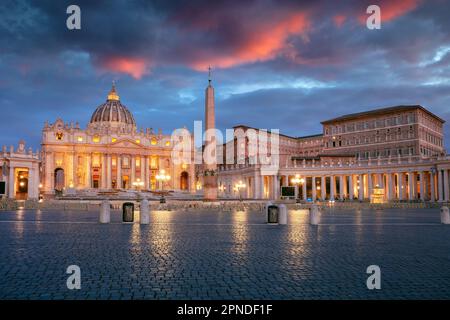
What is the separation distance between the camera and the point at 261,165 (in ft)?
258

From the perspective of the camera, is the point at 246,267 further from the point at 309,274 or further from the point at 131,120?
the point at 131,120

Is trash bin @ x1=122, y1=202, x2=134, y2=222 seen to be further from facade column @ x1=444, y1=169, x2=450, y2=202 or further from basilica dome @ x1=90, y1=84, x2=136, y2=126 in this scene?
basilica dome @ x1=90, y1=84, x2=136, y2=126

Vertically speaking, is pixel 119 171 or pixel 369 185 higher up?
pixel 119 171

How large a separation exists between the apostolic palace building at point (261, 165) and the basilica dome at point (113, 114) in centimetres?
32

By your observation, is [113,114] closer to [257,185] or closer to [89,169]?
[89,169]

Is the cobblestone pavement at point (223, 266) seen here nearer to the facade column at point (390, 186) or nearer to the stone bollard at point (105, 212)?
the stone bollard at point (105, 212)

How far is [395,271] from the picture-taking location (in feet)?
26.7

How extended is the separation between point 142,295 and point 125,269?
213 cm

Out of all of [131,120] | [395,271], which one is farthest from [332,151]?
[395,271]

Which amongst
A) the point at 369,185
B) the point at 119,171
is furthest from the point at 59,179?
the point at 369,185

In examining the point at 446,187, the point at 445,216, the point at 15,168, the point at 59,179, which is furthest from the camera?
the point at 59,179

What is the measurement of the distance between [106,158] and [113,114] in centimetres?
2197

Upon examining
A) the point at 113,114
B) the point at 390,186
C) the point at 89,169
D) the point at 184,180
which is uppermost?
the point at 113,114

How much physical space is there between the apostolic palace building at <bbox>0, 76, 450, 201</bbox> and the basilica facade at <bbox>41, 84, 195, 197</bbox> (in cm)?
26
